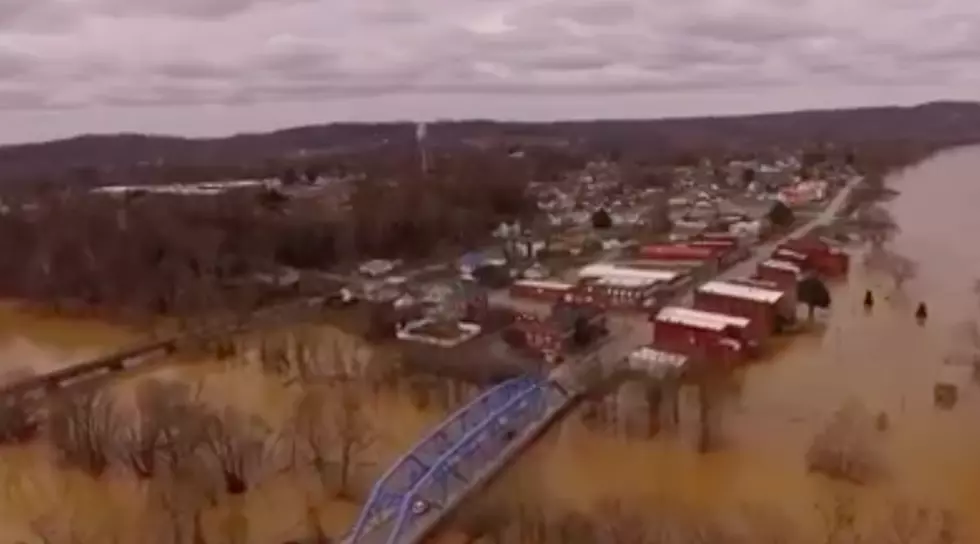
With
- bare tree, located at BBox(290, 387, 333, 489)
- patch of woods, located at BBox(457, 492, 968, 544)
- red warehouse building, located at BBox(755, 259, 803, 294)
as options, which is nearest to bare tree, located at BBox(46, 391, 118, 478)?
bare tree, located at BBox(290, 387, 333, 489)

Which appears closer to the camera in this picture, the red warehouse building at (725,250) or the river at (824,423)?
the river at (824,423)

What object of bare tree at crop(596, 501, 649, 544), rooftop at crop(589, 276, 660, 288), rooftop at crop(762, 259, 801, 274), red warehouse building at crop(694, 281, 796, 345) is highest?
rooftop at crop(762, 259, 801, 274)

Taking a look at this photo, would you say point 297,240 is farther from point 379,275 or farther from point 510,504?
point 510,504

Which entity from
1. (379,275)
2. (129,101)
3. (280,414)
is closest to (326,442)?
(280,414)

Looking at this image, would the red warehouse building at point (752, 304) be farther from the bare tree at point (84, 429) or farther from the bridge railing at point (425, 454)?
the bare tree at point (84, 429)

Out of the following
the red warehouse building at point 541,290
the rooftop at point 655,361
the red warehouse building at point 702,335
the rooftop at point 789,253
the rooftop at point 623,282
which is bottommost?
the rooftop at point 655,361

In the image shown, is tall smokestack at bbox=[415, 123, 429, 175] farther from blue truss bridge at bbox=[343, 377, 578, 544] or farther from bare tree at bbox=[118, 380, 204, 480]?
bare tree at bbox=[118, 380, 204, 480]

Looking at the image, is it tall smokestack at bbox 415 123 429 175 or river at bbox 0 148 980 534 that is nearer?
river at bbox 0 148 980 534

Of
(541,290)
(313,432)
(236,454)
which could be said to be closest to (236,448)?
(236,454)

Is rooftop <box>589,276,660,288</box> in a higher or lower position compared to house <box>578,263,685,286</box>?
lower

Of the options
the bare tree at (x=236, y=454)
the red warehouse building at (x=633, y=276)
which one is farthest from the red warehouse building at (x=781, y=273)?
the bare tree at (x=236, y=454)
